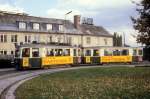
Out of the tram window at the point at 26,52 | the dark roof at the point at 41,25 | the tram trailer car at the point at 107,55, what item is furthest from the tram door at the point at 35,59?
the dark roof at the point at 41,25

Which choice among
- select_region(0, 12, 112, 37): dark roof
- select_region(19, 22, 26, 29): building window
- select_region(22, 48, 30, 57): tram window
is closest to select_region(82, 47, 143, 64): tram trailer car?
select_region(22, 48, 30, 57): tram window

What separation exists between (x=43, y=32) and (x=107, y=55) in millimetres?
20084

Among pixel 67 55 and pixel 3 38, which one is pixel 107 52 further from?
pixel 3 38

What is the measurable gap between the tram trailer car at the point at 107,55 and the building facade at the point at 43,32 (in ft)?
26.9

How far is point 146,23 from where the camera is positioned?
22938mm

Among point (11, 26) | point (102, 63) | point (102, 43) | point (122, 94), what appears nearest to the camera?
point (122, 94)

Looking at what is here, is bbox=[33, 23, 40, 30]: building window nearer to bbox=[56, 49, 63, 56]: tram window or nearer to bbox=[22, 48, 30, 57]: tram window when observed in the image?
bbox=[56, 49, 63, 56]: tram window

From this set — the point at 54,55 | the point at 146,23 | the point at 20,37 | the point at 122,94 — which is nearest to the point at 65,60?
the point at 54,55

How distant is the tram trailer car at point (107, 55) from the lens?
61438 millimetres

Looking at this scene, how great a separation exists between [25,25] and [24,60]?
28.8 m

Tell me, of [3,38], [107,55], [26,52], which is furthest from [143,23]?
[3,38]

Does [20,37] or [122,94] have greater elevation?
[20,37]

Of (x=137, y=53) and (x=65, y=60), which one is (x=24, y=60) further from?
(x=137, y=53)

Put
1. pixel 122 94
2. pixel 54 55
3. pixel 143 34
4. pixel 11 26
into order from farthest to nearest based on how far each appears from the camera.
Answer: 1. pixel 11 26
2. pixel 54 55
3. pixel 143 34
4. pixel 122 94
